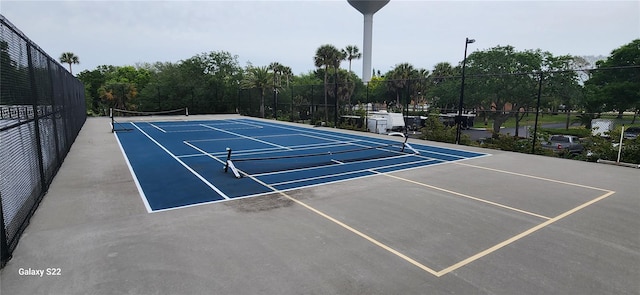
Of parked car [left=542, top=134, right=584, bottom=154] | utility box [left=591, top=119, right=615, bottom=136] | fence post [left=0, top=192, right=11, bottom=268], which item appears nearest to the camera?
fence post [left=0, top=192, right=11, bottom=268]

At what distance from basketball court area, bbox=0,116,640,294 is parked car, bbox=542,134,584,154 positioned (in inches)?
194

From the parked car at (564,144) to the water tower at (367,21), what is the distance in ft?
243

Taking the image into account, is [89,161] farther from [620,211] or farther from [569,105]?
[569,105]

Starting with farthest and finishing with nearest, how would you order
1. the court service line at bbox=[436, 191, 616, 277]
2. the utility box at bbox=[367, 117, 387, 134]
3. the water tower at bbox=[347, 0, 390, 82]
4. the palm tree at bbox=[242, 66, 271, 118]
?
the water tower at bbox=[347, 0, 390, 82]
the palm tree at bbox=[242, 66, 271, 118]
the utility box at bbox=[367, 117, 387, 134]
the court service line at bbox=[436, 191, 616, 277]

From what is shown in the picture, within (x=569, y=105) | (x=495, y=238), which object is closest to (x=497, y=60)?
(x=569, y=105)

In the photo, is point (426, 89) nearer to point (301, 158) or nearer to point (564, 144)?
point (564, 144)

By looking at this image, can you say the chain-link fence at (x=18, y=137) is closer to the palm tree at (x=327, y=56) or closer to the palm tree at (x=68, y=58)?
the palm tree at (x=327, y=56)

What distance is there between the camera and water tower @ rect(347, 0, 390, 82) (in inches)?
3489

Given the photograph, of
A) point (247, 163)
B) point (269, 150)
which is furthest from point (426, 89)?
point (247, 163)

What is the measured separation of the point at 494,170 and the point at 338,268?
8174 mm

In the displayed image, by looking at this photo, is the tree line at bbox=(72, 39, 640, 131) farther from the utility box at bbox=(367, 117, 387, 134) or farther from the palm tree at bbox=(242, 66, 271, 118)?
the utility box at bbox=(367, 117, 387, 134)

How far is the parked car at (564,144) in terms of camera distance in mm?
15082

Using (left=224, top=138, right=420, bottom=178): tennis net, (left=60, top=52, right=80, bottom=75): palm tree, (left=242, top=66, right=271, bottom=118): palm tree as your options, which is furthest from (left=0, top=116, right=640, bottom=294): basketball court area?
(left=60, top=52, right=80, bottom=75): palm tree

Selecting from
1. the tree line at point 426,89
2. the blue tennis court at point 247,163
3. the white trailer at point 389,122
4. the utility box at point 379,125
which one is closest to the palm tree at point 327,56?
the tree line at point 426,89
